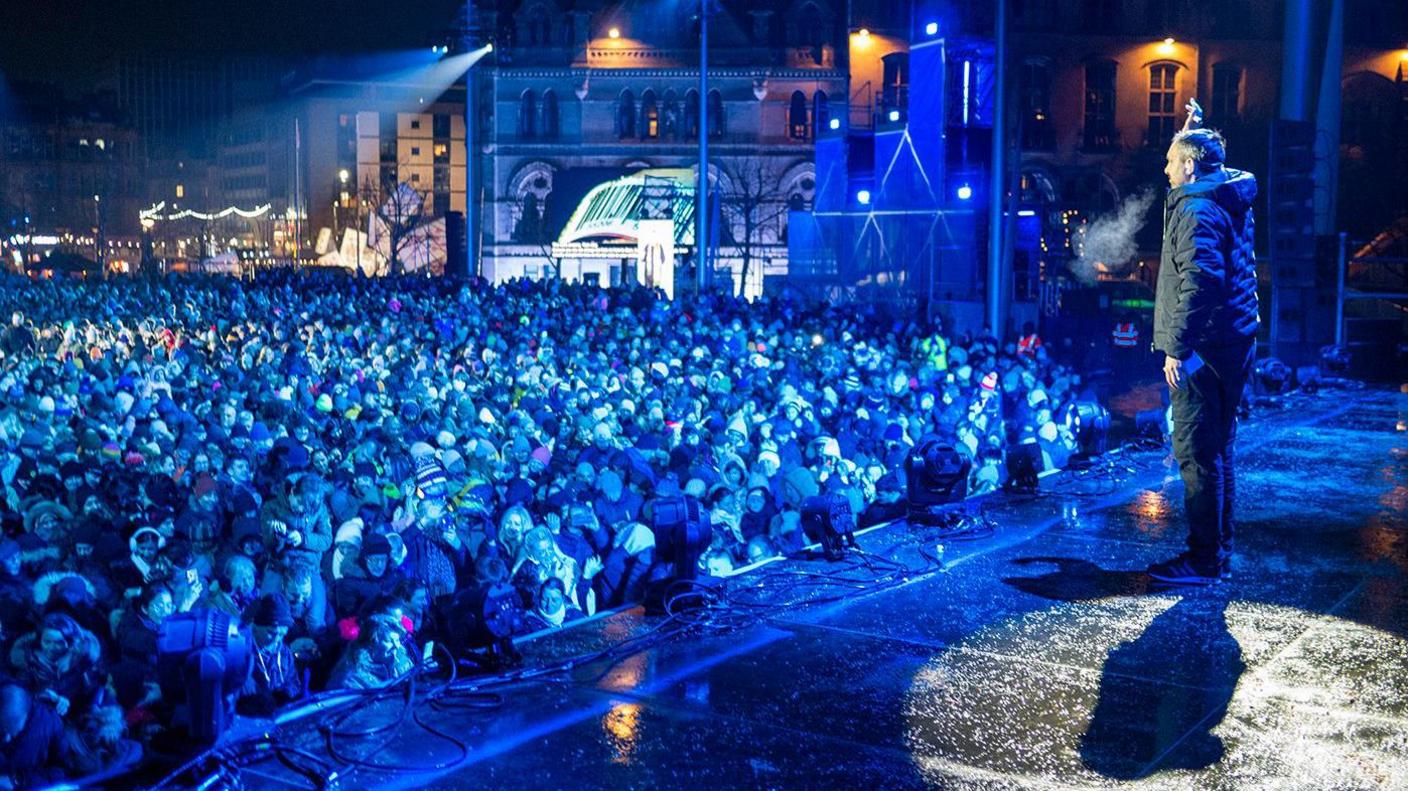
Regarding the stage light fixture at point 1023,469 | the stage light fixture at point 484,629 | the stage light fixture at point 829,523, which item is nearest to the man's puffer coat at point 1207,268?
the stage light fixture at point 829,523

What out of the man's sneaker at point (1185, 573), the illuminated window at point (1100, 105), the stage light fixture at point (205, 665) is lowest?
the man's sneaker at point (1185, 573)

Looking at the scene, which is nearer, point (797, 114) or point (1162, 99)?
point (1162, 99)

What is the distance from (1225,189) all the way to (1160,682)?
2.25 metres

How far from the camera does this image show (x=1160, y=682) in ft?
15.0

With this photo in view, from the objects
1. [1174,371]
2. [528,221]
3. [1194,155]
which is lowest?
[1174,371]

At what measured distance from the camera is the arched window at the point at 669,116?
57406 mm

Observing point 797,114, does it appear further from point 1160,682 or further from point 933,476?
point 1160,682

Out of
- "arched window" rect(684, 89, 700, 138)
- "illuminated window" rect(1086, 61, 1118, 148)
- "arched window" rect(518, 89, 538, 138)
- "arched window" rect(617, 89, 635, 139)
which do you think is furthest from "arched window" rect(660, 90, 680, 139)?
"illuminated window" rect(1086, 61, 1118, 148)

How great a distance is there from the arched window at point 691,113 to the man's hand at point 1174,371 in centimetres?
5216

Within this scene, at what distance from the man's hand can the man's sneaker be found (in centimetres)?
75

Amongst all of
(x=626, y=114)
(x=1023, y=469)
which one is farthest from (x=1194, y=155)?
(x=626, y=114)

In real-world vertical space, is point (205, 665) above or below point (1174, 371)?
below

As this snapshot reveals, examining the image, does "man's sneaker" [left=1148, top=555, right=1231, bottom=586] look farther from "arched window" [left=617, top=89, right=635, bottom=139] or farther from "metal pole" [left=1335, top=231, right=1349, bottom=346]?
"arched window" [left=617, top=89, right=635, bottom=139]

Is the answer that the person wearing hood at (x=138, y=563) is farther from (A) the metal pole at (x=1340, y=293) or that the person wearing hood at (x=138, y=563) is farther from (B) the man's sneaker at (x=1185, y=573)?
(A) the metal pole at (x=1340, y=293)
